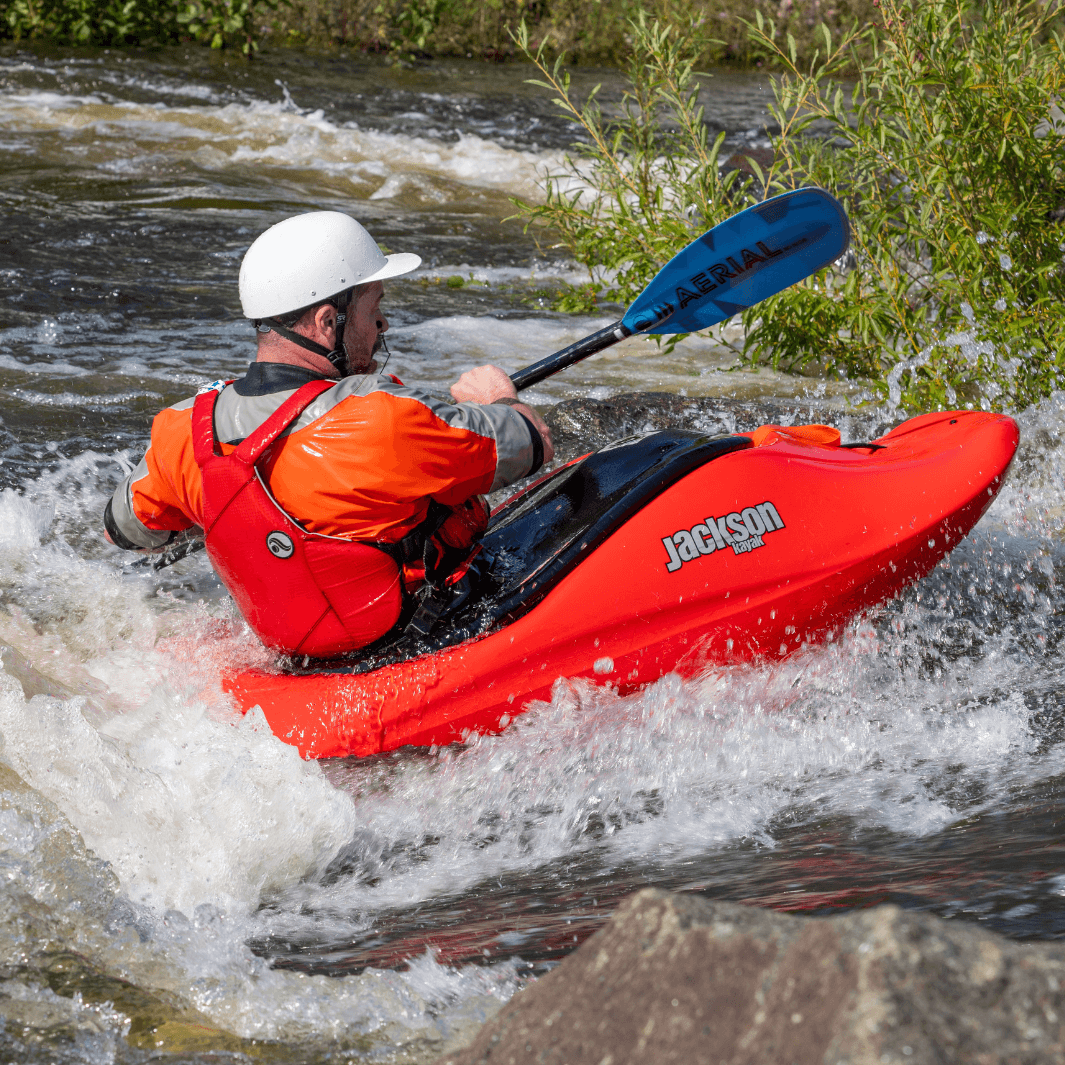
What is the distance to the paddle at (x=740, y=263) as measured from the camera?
3.15 meters

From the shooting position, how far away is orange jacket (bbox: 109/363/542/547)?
2258mm

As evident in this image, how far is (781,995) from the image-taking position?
115cm

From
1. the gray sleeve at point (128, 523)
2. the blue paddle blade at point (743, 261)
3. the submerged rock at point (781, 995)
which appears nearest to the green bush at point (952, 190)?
the blue paddle blade at point (743, 261)

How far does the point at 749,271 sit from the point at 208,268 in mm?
4202

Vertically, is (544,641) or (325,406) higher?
(325,406)

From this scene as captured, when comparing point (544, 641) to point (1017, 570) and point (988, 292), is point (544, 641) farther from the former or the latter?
point (988, 292)

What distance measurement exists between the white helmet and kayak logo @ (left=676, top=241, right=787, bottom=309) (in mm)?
1151

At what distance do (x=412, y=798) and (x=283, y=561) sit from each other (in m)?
0.62

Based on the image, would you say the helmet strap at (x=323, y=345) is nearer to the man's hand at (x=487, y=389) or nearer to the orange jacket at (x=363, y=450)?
the orange jacket at (x=363, y=450)

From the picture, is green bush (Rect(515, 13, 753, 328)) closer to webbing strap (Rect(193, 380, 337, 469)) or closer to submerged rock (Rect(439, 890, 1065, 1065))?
webbing strap (Rect(193, 380, 337, 469))

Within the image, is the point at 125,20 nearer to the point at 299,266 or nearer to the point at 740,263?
the point at 740,263

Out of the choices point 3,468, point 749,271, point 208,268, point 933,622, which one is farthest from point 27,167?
point 933,622

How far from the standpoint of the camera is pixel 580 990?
128 cm

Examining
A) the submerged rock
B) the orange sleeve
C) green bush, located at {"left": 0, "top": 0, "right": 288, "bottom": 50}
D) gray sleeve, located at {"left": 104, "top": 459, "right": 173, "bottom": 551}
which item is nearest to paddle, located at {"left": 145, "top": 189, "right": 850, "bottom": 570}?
gray sleeve, located at {"left": 104, "top": 459, "right": 173, "bottom": 551}
